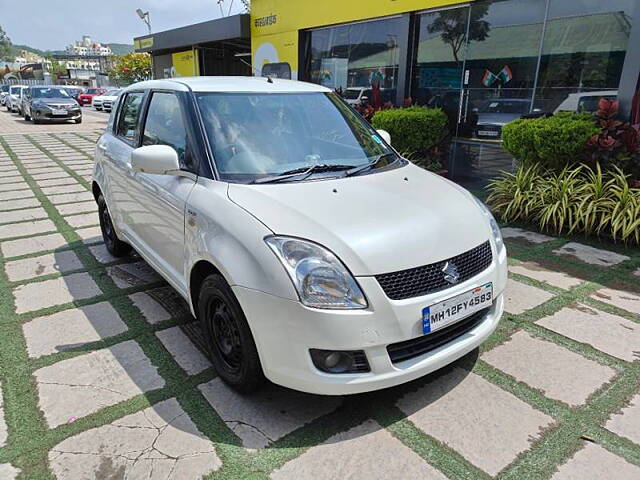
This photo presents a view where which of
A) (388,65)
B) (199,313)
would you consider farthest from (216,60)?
(199,313)

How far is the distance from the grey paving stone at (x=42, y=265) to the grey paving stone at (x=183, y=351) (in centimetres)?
178

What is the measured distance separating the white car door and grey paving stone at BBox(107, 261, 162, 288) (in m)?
0.60

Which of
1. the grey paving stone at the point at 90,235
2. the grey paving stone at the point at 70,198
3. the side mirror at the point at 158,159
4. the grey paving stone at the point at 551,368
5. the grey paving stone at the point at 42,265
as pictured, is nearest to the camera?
the grey paving stone at the point at 551,368

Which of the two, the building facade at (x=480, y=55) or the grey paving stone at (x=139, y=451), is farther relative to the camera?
the building facade at (x=480, y=55)

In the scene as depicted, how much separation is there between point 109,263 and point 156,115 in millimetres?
1797

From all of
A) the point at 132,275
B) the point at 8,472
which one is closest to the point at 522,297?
the point at 132,275

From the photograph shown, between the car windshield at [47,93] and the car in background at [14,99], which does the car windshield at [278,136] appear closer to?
the car windshield at [47,93]

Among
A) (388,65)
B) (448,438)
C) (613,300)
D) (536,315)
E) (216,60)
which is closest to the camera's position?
(448,438)

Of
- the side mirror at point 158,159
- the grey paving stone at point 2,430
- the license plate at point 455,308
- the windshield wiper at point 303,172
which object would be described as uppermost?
the side mirror at point 158,159

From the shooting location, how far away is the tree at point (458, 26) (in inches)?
306

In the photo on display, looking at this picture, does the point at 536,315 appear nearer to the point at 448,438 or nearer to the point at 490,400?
the point at 490,400

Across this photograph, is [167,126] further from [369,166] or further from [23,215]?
[23,215]

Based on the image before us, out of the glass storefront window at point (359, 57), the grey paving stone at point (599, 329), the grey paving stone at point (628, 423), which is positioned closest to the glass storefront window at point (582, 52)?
the glass storefront window at point (359, 57)

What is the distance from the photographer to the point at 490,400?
2471 mm
